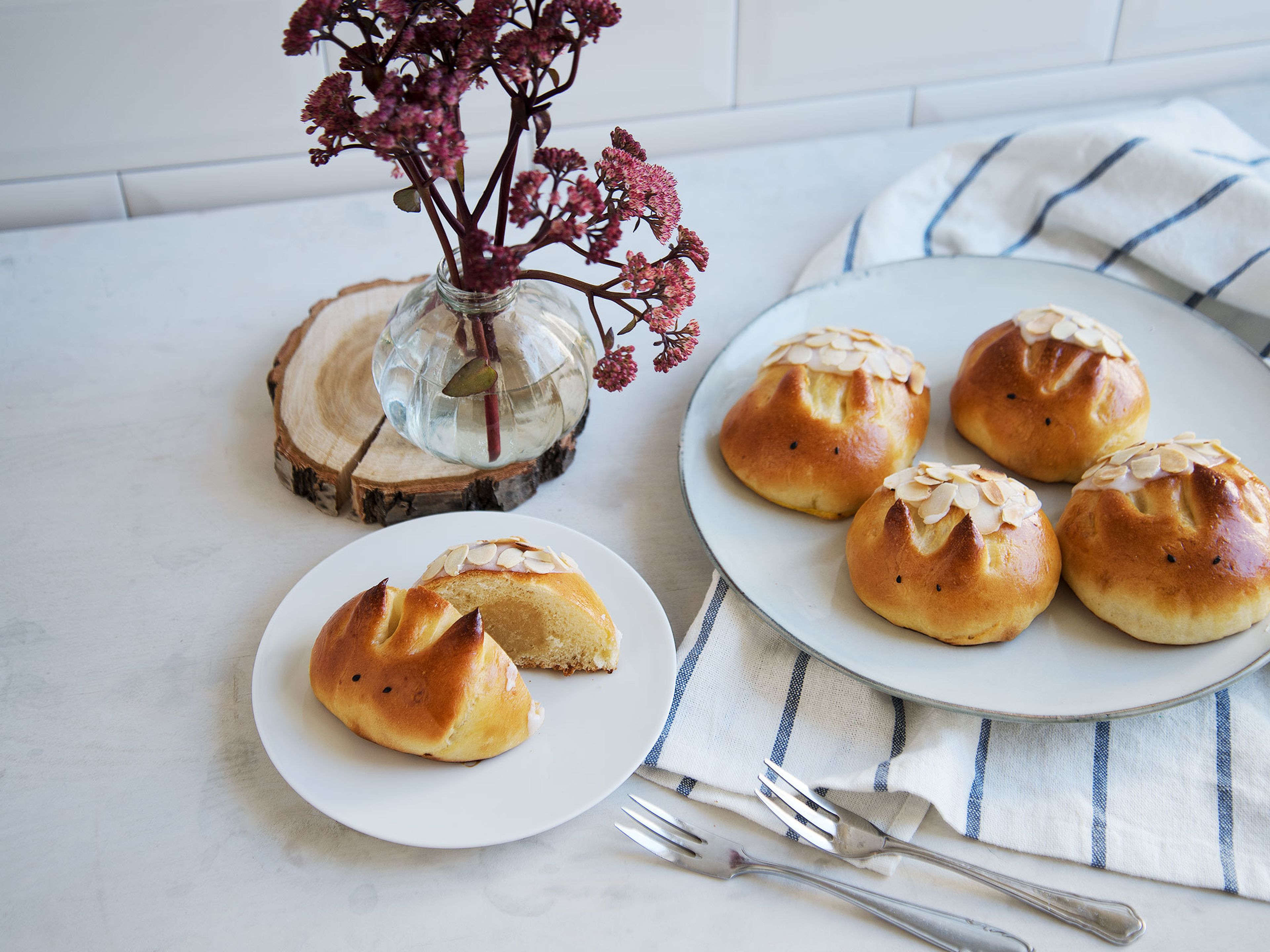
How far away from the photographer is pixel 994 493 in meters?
0.91

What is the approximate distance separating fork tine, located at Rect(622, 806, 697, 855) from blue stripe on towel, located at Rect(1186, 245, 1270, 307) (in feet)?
3.47

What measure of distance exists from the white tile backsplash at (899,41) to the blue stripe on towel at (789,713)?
1.17 metres

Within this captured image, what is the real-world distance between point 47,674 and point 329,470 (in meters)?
0.33

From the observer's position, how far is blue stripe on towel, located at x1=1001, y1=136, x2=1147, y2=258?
4.72ft

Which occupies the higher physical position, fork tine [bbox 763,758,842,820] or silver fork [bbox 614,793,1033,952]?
fork tine [bbox 763,758,842,820]

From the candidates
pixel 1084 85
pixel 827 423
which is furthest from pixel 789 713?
pixel 1084 85

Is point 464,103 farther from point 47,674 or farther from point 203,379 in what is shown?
point 47,674

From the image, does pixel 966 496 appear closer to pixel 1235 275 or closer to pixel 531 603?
pixel 531 603

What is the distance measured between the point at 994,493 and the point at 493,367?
49 centimetres

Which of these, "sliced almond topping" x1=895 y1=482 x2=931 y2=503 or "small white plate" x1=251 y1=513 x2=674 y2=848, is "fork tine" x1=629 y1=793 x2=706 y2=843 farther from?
"sliced almond topping" x1=895 y1=482 x2=931 y2=503

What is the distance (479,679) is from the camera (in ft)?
2.48

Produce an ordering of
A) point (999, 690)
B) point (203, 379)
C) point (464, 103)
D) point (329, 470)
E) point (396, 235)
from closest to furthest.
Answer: point (999, 690) → point (329, 470) → point (203, 379) → point (396, 235) → point (464, 103)

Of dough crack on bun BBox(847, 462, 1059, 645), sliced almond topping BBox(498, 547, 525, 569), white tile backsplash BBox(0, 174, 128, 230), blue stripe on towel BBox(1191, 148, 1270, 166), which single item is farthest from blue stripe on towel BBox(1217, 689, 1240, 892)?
white tile backsplash BBox(0, 174, 128, 230)

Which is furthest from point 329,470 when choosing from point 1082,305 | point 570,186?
point 1082,305
